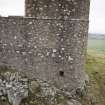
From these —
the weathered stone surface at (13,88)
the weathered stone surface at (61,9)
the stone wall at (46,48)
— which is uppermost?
the weathered stone surface at (61,9)

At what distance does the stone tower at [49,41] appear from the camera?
19.4 metres

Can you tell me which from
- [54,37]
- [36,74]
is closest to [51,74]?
[36,74]

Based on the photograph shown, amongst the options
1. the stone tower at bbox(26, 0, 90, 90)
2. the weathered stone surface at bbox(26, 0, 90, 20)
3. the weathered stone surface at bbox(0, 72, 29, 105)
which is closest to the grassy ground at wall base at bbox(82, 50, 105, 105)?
the stone tower at bbox(26, 0, 90, 90)

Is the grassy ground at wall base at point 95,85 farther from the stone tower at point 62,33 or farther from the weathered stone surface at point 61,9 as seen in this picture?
the weathered stone surface at point 61,9

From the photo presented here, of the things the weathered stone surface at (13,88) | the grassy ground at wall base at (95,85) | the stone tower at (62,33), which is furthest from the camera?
the grassy ground at wall base at (95,85)

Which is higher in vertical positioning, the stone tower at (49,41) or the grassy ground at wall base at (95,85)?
the stone tower at (49,41)

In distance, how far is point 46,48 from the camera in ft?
64.4

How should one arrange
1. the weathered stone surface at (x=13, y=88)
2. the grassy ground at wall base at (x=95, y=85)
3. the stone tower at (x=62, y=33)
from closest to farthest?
the weathered stone surface at (x=13, y=88)
the stone tower at (x=62, y=33)
the grassy ground at wall base at (x=95, y=85)

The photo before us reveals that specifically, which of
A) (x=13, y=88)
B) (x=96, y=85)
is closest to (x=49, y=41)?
(x=13, y=88)

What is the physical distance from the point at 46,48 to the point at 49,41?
1.57ft

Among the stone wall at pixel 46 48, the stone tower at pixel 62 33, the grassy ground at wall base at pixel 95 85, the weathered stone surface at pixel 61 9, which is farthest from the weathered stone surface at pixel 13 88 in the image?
the grassy ground at wall base at pixel 95 85

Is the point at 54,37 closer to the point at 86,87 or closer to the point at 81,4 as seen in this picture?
the point at 81,4

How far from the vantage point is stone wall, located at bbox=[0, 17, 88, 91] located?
63.8 ft

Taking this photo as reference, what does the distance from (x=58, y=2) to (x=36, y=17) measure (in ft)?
5.39
